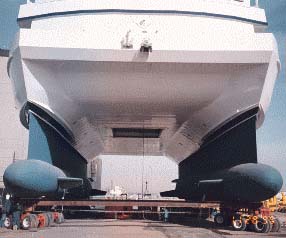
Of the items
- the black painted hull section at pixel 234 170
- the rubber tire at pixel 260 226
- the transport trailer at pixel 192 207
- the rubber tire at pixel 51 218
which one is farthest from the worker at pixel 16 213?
the rubber tire at pixel 260 226

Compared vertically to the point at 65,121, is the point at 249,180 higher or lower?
lower

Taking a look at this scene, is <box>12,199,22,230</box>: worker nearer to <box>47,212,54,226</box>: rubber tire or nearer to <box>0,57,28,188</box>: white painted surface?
<box>47,212,54,226</box>: rubber tire

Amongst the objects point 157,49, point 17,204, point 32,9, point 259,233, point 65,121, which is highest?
point 32,9

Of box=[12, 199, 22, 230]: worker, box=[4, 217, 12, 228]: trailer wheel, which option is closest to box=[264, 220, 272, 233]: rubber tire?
box=[12, 199, 22, 230]: worker

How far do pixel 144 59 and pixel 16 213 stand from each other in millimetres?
5012

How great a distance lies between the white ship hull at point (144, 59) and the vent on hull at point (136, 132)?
3.36m

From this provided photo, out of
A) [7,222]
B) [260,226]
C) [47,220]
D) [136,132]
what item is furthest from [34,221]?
[136,132]

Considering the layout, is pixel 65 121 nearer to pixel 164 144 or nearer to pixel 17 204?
pixel 17 204

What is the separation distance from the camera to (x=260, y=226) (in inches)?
405

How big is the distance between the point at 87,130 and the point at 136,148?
5342mm

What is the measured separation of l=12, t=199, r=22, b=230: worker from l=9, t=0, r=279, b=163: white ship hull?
2.72 m

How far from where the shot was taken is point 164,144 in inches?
763

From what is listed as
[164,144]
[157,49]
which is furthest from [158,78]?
[164,144]

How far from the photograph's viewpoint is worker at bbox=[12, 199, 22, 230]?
10016 mm
